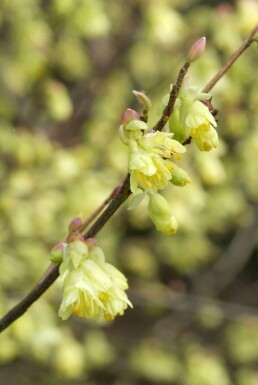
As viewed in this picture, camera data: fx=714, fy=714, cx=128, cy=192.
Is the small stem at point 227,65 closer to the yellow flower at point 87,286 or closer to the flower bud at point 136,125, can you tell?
the flower bud at point 136,125

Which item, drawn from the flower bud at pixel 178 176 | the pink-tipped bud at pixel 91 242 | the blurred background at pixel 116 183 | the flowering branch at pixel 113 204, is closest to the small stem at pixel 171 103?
the flowering branch at pixel 113 204

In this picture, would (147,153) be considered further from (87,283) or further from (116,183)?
(116,183)

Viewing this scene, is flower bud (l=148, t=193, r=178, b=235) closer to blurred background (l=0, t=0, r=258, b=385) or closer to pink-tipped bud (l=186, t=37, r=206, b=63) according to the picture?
pink-tipped bud (l=186, t=37, r=206, b=63)

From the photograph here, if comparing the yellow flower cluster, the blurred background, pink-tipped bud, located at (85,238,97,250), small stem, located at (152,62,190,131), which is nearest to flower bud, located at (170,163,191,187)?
the yellow flower cluster

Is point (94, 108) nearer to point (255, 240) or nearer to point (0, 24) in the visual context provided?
point (0, 24)

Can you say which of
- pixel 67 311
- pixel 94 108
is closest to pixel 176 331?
pixel 94 108

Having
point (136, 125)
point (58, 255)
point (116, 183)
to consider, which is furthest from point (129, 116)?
point (116, 183)
